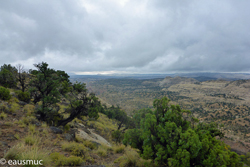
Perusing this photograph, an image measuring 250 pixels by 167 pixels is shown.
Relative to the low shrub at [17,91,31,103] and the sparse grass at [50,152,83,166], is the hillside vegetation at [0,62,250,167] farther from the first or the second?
the low shrub at [17,91,31,103]

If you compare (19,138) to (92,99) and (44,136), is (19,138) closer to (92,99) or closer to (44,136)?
(44,136)

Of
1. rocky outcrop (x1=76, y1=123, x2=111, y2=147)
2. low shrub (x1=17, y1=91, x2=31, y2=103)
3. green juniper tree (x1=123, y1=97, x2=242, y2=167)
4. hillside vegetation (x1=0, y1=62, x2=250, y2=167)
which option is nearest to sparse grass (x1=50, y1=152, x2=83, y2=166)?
hillside vegetation (x1=0, y1=62, x2=250, y2=167)

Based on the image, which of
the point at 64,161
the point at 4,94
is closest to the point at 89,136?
the point at 64,161

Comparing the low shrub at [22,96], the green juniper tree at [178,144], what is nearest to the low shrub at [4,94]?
the low shrub at [22,96]

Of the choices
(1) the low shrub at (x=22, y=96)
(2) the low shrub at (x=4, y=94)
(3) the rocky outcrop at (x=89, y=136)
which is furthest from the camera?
(1) the low shrub at (x=22, y=96)

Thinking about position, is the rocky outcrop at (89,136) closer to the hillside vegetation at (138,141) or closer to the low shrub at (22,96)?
the hillside vegetation at (138,141)

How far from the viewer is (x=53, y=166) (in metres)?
5.16

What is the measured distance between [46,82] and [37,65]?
2.58 metres

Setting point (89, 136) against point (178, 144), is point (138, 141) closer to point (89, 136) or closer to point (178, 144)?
point (178, 144)

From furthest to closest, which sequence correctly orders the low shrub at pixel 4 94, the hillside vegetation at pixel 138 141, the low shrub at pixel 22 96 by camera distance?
the low shrub at pixel 22 96 → the low shrub at pixel 4 94 → the hillside vegetation at pixel 138 141

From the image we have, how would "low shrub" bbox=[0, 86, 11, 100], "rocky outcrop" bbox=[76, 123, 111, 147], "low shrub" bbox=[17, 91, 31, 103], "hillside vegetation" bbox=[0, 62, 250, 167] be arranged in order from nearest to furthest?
"hillside vegetation" bbox=[0, 62, 250, 167] < "rocky outcrop" bbox=[76, 123, 111, 147] < "low shrub" bbox=[0, 86, 11, 100] < "low shrub" bbox=[17, 91, 31, 103]

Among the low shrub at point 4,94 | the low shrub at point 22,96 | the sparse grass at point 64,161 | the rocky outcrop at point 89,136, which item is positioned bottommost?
the rocky outcrop at point 89,136

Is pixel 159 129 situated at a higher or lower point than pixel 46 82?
lower

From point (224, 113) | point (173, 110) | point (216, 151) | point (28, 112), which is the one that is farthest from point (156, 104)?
point (224, 113)
